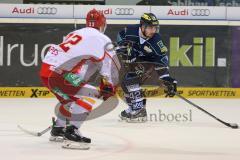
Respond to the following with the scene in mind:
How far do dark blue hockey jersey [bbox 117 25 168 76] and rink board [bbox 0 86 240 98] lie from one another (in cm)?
249

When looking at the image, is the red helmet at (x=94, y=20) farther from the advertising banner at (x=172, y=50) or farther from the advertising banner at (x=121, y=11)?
the advertising banner at (x=121, y=11)

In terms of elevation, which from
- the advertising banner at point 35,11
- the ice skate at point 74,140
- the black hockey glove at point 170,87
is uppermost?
the advertising banner at point 35,11

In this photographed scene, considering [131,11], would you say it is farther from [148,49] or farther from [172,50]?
[148,49]

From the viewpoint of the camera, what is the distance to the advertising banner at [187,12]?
10.1 metres

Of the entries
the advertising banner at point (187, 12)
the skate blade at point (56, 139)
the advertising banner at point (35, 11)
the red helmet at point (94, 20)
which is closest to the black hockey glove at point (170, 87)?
the skate blade at point (56, 139)

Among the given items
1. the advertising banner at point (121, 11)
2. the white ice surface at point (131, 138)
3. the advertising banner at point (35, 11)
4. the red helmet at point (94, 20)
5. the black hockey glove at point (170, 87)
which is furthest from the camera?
the advertising banner at point (121, 11)

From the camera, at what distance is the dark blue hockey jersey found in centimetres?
704

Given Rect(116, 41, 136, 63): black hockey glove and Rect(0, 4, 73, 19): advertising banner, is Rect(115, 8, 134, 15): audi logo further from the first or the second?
Rect(116, 41, 136, 63): black hockey glove

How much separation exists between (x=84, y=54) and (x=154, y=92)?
497 centimetres

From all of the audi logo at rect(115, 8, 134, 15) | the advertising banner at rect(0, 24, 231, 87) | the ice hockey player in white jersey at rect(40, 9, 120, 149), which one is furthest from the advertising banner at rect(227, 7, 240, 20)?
the ice hockey player in white jersey at rect(40, 9, 120, 149)

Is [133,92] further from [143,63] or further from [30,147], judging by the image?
[30,147]

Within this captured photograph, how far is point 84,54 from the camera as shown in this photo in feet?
16.3

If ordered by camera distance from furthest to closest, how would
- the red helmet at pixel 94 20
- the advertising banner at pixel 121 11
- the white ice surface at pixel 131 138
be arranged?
1. the advertising banner at pixel 121 11
2. the red helmet at pixel 94 20
3. the white ice surface at pixel 131 138

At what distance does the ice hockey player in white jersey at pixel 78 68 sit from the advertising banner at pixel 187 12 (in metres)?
4.94
